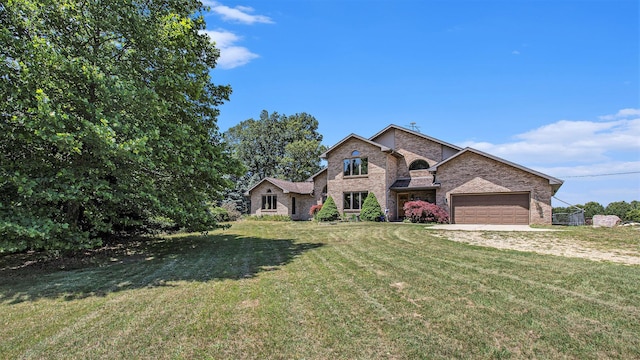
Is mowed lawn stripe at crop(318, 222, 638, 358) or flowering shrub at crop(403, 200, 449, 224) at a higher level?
flowering shrub at crop(403, 200, 449, 224)

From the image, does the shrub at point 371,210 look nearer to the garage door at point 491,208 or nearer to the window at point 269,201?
the garage door at point 491,208

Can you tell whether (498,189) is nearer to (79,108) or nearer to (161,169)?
(161,169)

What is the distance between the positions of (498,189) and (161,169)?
19.6m

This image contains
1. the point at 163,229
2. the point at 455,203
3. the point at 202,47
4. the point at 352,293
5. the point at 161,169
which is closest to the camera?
the point at 352,293

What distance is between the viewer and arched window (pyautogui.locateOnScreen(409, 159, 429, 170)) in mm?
25297

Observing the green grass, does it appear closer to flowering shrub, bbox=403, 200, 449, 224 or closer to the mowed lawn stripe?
the mowed lawn stripe

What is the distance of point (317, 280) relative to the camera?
661cm

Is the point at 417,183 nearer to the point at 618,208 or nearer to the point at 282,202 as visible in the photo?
the point at 282,202

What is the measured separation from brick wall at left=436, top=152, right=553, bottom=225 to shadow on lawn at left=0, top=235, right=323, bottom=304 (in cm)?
1390

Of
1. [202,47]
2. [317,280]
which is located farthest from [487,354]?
[202,47]

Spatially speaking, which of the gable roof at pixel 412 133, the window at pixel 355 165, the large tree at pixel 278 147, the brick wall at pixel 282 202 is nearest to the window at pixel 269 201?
the brick wall at pixel 282 202

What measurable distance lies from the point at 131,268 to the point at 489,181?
67.3 feet

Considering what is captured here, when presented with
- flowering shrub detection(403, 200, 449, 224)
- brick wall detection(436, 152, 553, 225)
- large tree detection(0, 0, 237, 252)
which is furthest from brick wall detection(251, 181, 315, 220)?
large tree detection(0, 0, 237, 252)

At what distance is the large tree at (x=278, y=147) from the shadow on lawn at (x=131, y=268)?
32.7m
